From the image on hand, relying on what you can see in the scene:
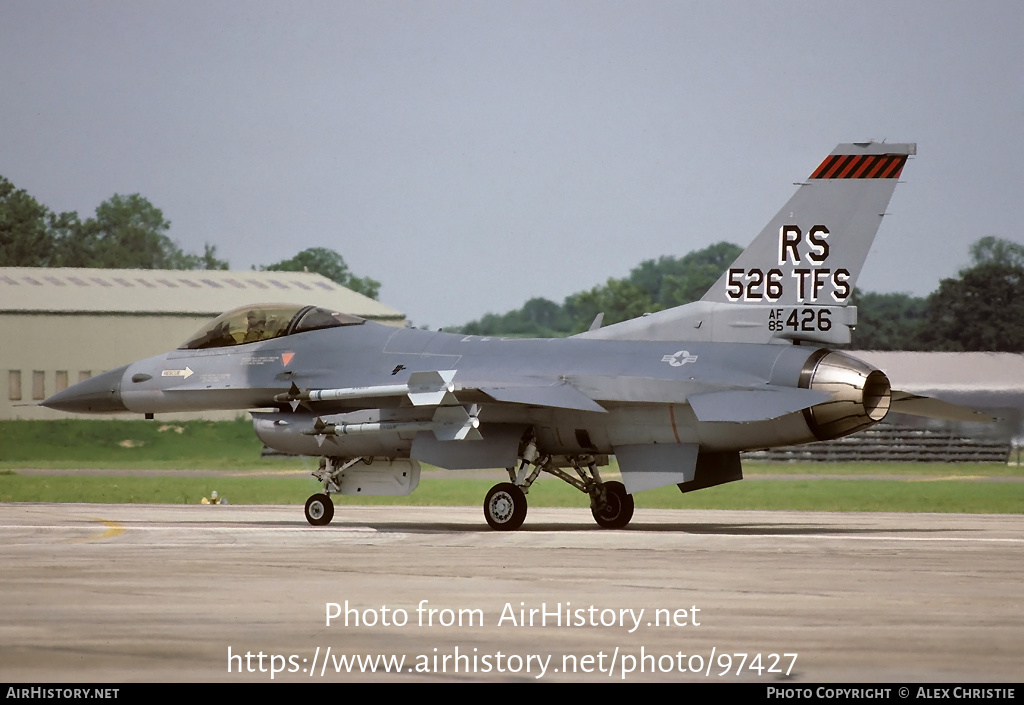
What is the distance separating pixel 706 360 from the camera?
19422 millimetres

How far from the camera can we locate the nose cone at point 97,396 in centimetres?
2397

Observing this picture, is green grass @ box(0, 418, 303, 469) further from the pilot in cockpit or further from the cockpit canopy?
the pilot in cockpit

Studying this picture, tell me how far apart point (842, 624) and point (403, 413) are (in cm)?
1140

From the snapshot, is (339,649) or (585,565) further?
(585,565)

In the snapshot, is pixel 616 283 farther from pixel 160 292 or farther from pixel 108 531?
pixel 108 531

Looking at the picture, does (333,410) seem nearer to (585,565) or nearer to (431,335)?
(431,335)

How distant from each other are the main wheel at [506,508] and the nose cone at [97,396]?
275 inches

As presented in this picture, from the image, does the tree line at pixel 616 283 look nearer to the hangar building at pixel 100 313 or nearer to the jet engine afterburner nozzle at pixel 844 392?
the hangar building at pixel 100 313

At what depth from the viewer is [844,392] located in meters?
18.4

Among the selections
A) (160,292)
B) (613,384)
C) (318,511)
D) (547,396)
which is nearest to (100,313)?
(160,292)

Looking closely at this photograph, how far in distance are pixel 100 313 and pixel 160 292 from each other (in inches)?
138

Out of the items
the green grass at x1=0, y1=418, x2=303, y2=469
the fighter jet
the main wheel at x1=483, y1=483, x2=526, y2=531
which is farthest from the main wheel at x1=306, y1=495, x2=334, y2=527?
the green grass at x1=0, y1=418, x2=303, y2=469
